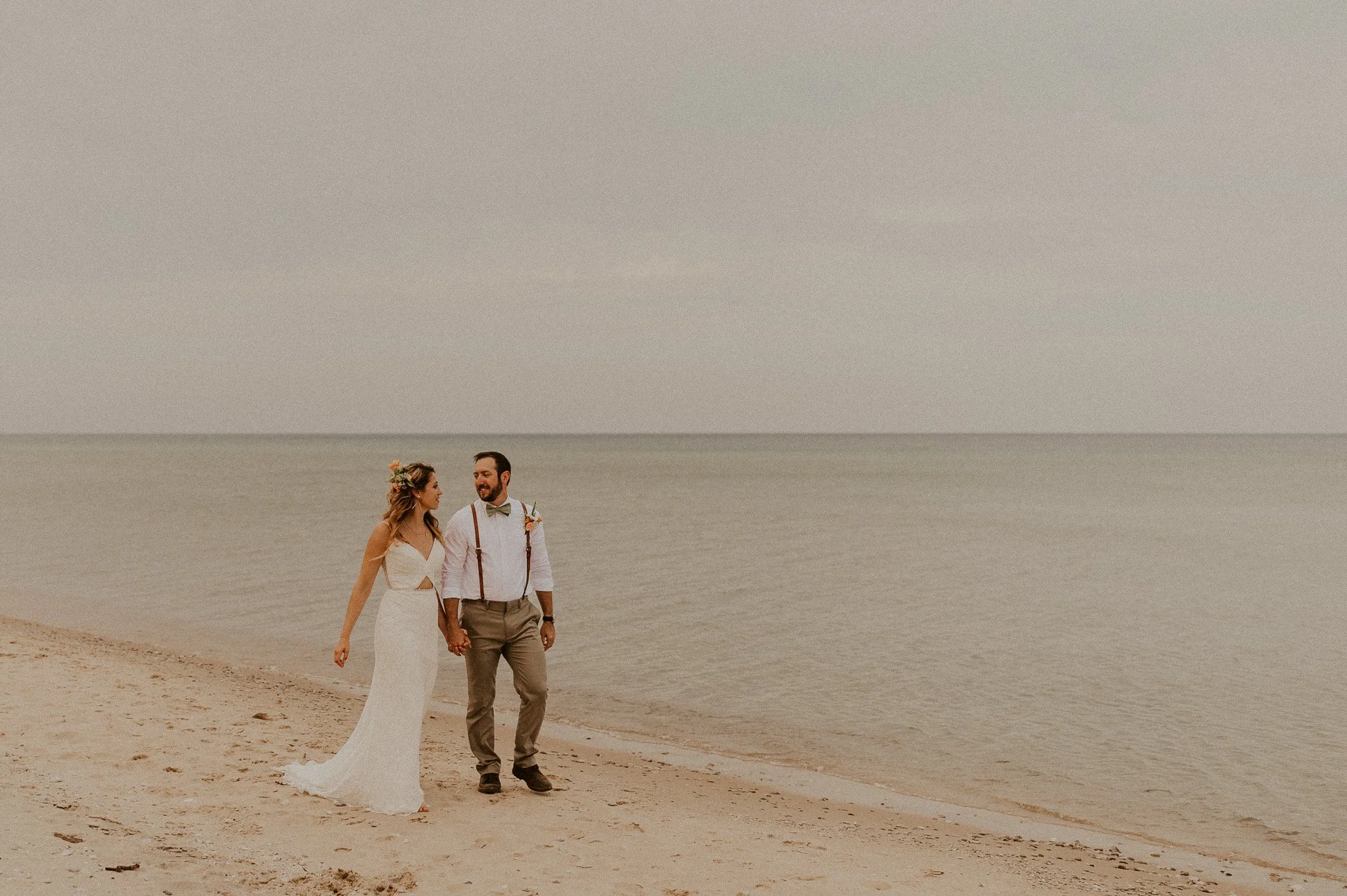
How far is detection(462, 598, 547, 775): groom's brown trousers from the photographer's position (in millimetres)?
6785

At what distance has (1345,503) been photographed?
5009cm

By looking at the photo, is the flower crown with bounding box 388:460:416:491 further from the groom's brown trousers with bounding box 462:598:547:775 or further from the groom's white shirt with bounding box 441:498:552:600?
the groom's brown trousers with bounding box 462:598:547:775

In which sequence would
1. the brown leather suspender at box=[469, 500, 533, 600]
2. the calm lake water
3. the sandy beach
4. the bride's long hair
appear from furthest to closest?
1. the calm lake water
2. the brown leather suspender at box=[469, 500, 533, 600]
3. the bride's long hair
4. the sandy beach

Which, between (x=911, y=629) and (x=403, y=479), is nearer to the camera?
(x=403, y=479)

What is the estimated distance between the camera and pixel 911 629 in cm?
1692

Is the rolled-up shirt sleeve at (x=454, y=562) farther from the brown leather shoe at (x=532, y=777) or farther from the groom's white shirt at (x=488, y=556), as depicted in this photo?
the brown leather shoe at (x=532, y=777)

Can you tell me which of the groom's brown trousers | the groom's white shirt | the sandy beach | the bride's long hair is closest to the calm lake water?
the sandy beach

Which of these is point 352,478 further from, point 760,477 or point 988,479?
point 988,479

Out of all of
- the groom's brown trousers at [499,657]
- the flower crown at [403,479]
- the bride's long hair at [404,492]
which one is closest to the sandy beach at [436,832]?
the groom's brown trousers at [499,657]

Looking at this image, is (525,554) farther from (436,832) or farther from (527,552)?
(436,832)

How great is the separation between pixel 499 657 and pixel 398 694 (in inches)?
28.3

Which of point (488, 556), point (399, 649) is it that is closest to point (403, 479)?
point (488, 556)

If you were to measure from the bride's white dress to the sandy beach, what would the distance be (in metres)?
0.19

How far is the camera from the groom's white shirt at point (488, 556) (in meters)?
6.69
